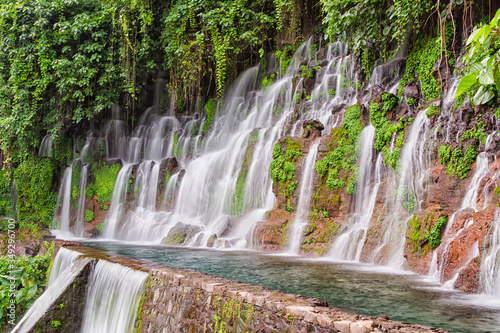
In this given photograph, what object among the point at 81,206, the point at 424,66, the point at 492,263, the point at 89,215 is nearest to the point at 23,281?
the point at 89,215

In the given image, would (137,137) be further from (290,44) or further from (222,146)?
(290,44)

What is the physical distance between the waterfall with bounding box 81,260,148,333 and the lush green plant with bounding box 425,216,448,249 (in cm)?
446

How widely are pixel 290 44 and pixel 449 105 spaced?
9.04 metres

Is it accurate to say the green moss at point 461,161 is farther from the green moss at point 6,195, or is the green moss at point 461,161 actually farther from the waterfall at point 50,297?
the green moss at point 6,195

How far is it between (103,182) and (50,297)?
10.2 m

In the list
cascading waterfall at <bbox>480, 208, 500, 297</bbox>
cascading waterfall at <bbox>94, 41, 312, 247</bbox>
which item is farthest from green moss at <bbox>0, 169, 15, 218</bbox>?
cascading waterfall at <bbox>480, 208, 500, 297</bbox>

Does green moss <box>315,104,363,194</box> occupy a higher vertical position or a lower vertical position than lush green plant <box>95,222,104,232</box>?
higher

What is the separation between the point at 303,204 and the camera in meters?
10.3

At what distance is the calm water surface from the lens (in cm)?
423

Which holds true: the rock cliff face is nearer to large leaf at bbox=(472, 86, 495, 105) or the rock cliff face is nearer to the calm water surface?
the calm water surface

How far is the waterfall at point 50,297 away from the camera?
650cm

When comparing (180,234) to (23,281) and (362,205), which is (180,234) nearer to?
(23,281)

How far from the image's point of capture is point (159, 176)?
15039mm

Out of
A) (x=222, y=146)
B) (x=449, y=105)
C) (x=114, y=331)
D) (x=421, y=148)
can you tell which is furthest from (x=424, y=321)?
(x=222, y=146)
